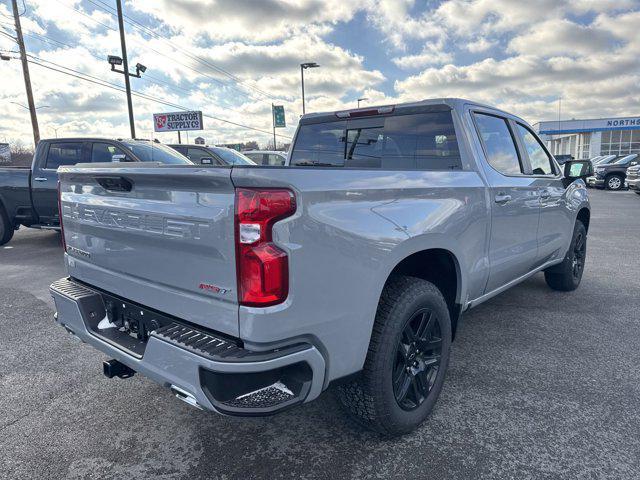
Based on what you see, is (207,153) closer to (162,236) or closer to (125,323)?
(125,323)

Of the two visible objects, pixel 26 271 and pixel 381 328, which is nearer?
pixel 381 328

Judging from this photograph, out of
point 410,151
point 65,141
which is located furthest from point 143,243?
point 65,141

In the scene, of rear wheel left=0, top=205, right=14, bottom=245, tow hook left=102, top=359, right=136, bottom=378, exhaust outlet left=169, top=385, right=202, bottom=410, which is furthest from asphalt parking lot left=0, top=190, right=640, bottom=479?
rear wheel left=0, top=205, right=14, bottom=245

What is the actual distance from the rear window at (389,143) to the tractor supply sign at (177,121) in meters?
31.9

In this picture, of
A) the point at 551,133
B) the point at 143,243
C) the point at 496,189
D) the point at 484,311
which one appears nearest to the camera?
the point at 143,243

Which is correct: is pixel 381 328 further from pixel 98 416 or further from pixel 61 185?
pixel 61 185

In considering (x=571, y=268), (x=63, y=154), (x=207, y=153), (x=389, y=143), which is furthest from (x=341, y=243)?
(x=207, y=153)

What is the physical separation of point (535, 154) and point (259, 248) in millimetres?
3393

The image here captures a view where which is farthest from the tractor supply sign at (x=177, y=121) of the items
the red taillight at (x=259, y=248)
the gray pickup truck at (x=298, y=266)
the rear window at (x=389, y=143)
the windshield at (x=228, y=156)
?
the red taillight at (x=259, y=248)

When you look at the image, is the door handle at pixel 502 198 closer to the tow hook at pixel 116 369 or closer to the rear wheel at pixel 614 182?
the tow hook at pixel 116 369

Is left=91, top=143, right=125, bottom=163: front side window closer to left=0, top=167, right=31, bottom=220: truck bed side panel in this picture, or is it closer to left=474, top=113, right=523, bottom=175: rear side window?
left=0, top=167, right=31, bottom=220: truck bed side panel

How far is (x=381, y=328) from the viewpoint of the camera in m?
2.23

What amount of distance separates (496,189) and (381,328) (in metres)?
1.53

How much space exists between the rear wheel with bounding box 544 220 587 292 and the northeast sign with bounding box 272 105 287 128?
106 ft
